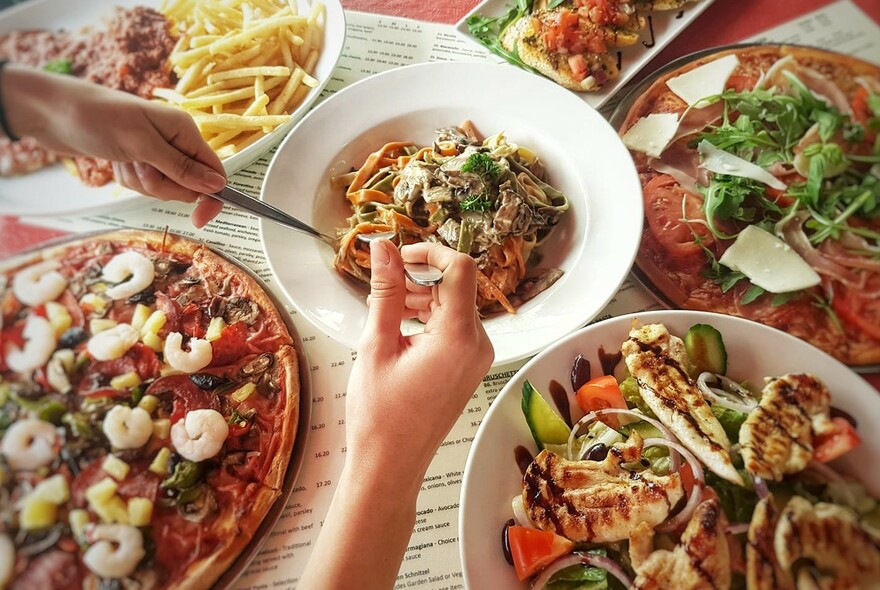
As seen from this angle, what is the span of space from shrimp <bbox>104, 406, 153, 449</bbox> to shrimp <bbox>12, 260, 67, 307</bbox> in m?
0.21

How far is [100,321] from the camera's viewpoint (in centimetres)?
95

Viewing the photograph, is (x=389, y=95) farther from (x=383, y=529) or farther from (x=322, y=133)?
(x=383, y=529)

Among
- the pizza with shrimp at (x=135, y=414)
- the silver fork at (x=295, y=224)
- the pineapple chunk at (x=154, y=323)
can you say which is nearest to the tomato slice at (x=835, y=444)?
the silver fork at (x=295, y=224)

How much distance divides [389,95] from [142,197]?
78cm

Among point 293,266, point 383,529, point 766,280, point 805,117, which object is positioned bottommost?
point 383,529

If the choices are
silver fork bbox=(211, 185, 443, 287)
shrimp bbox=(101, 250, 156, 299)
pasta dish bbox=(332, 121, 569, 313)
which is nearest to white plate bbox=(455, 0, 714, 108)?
pasta dish bbox=(332, 121, 569, 313)

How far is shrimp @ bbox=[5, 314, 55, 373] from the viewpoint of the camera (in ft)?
2.62

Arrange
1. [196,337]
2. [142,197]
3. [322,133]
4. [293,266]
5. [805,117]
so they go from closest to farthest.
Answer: [805,117] → [196,337] → [142,197] → [293,266] → [322,133]

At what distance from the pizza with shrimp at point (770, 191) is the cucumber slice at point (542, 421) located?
443mm

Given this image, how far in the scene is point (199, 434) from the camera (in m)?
1.04

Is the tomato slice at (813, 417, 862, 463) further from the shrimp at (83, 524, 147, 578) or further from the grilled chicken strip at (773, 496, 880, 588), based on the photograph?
the shrimp at (83, 524, 147, 578)

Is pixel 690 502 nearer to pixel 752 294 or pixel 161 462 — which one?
pixel 752 294

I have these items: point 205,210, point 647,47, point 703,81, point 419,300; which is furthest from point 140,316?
point 647,47

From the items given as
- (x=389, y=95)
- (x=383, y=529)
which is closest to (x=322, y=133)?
(x=389, y=95)
